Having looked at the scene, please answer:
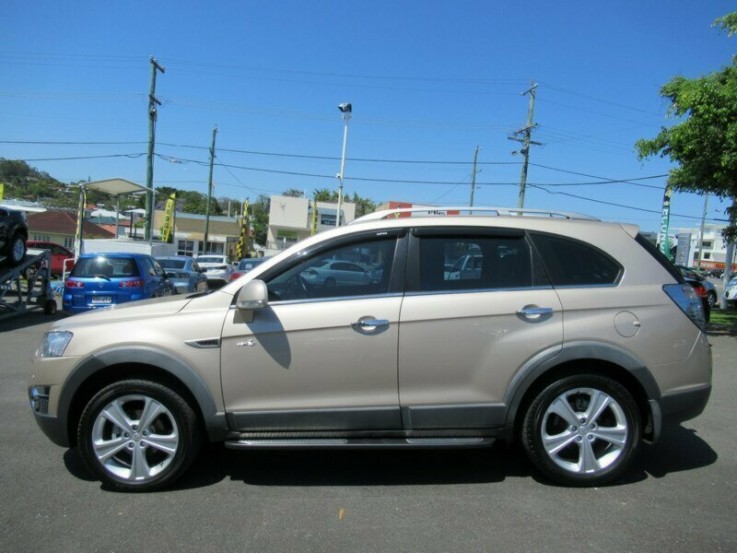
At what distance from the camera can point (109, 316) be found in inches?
155

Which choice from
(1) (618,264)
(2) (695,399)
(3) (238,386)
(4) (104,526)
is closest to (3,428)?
(4) (104,526)

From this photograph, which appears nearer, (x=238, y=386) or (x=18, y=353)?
(x=238, y=386)

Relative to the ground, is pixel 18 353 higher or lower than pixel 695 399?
lower

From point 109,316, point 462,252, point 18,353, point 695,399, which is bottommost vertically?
point 18,353

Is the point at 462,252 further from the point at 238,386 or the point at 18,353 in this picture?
the point at 18,353

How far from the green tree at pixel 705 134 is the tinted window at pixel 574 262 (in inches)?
320

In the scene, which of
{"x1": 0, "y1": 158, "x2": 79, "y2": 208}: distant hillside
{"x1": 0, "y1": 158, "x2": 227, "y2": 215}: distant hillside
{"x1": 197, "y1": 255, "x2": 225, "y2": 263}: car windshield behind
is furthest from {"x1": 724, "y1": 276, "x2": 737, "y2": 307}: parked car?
{"x1": 0, "y1": 158, "x2": 79, "y2": 208}: distant hillside

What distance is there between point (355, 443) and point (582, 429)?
1.57 metres

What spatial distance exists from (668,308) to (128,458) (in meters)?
3.89

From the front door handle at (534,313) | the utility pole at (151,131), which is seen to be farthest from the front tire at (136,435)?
the utility pole at (151,131)

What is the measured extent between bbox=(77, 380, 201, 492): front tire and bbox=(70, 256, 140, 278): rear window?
345 inches

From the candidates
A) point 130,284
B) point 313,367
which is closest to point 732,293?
point 130,284

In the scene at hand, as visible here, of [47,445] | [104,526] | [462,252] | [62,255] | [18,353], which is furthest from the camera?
[62,255]

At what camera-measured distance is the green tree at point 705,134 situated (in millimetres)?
10383
